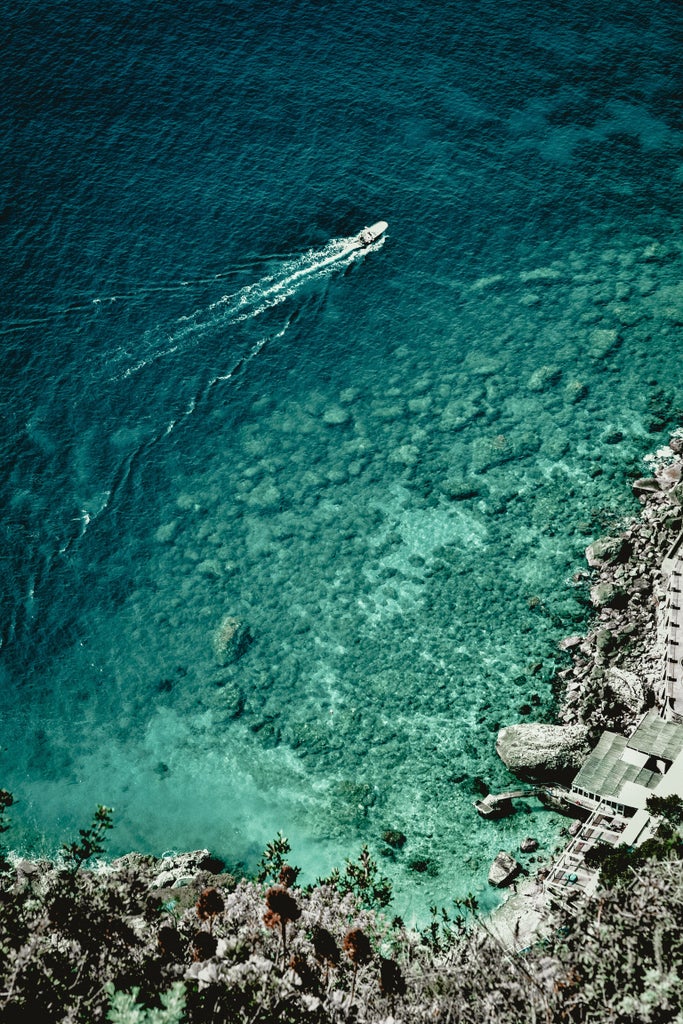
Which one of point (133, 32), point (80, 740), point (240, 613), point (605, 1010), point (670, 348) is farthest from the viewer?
point (133, 32)

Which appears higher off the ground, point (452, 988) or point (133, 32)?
point (133, 32)

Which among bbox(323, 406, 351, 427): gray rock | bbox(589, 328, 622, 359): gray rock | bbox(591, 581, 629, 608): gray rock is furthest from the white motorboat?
bbox(591, 581, 629, 608): gray rock

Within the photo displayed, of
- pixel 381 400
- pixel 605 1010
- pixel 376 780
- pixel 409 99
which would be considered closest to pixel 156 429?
pixel 381 400

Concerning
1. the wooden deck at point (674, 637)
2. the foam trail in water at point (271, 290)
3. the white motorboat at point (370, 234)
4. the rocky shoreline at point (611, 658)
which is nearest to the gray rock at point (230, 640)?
the rocky shoreline at point (611, 658)

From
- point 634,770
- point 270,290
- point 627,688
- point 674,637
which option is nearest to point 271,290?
point 270,290

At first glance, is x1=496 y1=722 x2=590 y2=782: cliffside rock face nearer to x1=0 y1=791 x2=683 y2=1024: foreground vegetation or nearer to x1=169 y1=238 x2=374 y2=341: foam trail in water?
x1=0 y1=791 x2=683 y2=1024: foreground vegetation

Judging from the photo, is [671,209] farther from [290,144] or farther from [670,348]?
[290,144]

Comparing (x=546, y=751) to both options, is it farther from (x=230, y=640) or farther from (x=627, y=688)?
(x=230, y=640)

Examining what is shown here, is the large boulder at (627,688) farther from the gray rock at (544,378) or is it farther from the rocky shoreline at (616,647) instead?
the gray rock at (544,378)
